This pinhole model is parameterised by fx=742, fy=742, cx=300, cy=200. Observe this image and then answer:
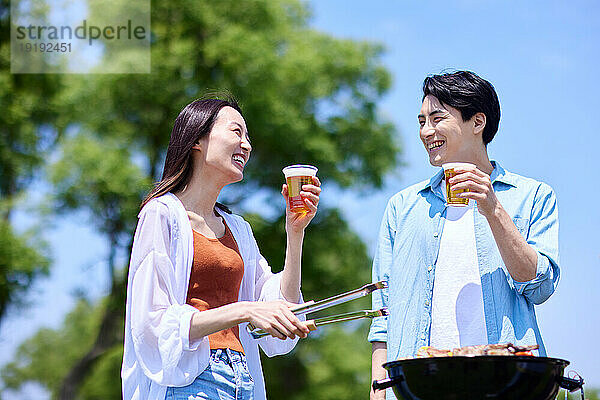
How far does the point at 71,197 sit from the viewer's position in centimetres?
1330

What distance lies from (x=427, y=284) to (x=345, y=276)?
11269mm

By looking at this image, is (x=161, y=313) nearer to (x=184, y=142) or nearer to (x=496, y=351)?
(x=184, y=142)

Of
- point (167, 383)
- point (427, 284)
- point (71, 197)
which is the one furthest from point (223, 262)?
point (71, 197)

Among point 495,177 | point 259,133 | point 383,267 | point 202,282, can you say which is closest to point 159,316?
point 202,282

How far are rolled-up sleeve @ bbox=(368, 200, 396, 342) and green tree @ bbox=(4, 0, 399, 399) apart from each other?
9.65 m

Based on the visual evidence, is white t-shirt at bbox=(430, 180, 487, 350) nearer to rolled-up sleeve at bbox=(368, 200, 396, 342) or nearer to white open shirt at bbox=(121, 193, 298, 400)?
rolled-up sleeve at bbox=(368, 200, 396, 342)

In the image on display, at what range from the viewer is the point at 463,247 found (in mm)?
3025

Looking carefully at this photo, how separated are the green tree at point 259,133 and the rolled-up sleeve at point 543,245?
10.00 meters

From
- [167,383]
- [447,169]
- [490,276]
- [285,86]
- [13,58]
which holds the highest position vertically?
[13,58]

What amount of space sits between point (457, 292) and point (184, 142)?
1.24m

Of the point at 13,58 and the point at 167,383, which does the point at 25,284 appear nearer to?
the point at 13,58

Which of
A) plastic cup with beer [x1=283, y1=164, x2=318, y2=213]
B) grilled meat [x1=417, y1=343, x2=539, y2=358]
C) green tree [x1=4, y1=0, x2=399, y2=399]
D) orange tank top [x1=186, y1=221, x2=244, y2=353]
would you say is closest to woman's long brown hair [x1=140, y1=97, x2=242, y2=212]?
orange tank top [x1=186, y1=221, x2=244, y2=353]

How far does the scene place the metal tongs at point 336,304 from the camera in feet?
7.45

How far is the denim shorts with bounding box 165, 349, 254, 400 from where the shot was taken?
2.54 meters
